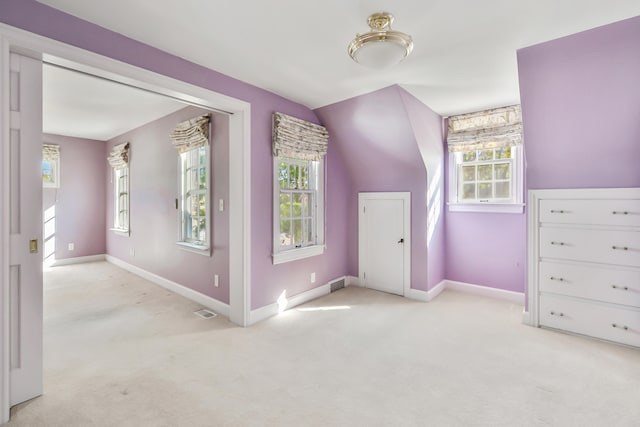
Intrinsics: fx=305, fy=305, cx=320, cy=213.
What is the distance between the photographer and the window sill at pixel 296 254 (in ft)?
11.3

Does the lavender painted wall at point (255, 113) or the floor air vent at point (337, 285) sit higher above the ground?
the lavender painted wall at point (255, 113)

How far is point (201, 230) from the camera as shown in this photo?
3.92 meters

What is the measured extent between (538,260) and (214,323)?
132 inches

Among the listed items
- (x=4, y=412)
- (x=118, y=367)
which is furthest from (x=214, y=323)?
(x=4, y=412)

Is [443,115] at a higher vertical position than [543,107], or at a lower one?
higher

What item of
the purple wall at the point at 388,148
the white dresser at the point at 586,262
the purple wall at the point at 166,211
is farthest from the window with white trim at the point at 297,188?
the white dresser at the point at 586,262

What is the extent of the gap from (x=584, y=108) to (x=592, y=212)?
96 cm

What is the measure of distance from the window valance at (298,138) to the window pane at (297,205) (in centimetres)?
47

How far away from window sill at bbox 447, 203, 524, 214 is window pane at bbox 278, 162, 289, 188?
2.31 m

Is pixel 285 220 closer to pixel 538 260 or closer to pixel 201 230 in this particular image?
pixel 201 230

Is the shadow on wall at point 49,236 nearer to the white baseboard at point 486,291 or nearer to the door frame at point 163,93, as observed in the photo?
the door frame at point 163,93

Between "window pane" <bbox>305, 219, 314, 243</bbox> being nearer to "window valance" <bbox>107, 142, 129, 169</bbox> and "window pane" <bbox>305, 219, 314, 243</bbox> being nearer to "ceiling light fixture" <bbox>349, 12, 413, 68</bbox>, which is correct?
"ceiling light fixture" <bbox>349, 12, 413, 68</bbox>

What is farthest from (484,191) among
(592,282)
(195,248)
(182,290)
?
(182,290)

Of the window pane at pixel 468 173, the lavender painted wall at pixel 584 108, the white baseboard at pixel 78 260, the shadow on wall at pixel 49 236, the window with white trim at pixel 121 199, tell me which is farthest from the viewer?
the white baseboard at pixel 78 260
